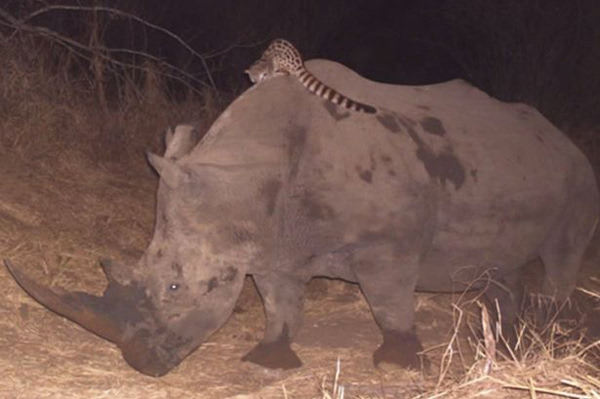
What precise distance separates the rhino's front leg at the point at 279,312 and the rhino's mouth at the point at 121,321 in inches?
36.5

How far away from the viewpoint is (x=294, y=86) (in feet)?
19.9

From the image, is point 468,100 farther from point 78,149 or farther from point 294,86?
Answer: point 78,149

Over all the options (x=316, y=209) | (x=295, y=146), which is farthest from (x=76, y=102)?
(x=316, y=209)

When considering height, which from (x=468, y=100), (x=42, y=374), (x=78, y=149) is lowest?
(x=42, y=374)

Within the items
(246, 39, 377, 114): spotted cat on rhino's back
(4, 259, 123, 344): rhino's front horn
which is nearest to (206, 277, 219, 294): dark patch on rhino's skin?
(4, 259, 123, 344): rhino's front horn

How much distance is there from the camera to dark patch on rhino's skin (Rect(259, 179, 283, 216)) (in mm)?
5551

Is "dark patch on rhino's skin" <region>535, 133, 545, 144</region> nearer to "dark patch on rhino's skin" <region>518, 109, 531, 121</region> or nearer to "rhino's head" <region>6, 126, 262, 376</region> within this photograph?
"dark patch on rhino's skin" <region>518, 109, 531, 121</region>

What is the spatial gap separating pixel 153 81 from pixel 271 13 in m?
6.83

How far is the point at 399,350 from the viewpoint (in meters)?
5.77

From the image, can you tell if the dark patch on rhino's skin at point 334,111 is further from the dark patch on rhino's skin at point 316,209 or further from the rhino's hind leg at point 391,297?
the rhino's hind leg at point 391,297

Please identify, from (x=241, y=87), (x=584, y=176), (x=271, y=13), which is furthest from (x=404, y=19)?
(x=584, y=176)

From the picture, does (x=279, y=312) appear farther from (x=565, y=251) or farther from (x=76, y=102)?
(x=76, y=102)

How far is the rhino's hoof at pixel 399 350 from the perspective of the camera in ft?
18.9

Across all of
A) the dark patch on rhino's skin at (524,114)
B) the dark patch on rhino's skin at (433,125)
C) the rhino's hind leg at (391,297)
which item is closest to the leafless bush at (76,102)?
the dark patch on rhino's skin at (524,114)
